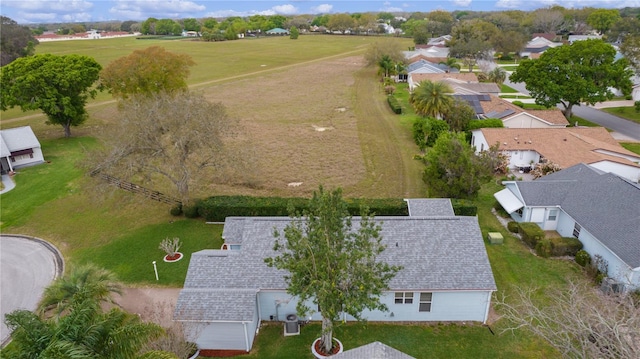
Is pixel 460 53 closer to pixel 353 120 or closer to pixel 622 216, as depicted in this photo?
pixel 353 120

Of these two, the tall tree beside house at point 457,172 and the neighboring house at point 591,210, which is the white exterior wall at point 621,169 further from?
the tall tree beside house at point 457,172

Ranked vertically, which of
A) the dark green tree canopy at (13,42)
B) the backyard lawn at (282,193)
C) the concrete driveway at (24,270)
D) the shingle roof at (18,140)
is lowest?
the concrete driveway at (24,270)

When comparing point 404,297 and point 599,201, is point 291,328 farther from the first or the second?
point 599,201

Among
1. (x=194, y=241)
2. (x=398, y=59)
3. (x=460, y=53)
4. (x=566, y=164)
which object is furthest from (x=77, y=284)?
(x=460, y=53)

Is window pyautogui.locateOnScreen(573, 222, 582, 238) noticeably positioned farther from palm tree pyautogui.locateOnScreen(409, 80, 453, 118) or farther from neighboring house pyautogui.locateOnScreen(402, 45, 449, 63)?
neighboring house pyautogui.locateOnScreen(402, 45, 449, 63)

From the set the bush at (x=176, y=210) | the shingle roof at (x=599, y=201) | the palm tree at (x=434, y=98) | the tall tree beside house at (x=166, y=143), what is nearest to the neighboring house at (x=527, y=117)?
the palm tree at (x=434, y=98)

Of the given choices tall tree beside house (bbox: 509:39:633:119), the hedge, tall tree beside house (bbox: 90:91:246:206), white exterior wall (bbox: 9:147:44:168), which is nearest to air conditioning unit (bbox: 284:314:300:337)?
the hedge

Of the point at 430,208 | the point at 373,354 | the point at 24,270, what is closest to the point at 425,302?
the point at 373,354

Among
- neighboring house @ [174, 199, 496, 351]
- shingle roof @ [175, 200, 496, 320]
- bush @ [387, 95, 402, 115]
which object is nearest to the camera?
neighboring house @ [174, 199, 496, 351]
